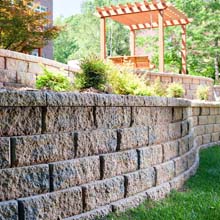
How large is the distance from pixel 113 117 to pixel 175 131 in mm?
1653

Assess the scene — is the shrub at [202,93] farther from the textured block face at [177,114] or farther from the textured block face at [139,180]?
the textured block face at [139,180]

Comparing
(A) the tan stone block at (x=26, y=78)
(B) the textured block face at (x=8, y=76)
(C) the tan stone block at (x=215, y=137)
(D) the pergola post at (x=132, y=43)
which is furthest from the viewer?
(D) the pergola post at (x=132, y=43)

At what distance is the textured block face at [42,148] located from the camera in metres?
3.05

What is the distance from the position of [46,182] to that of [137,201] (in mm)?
1271

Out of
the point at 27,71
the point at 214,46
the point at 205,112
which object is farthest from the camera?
the point at 214,46

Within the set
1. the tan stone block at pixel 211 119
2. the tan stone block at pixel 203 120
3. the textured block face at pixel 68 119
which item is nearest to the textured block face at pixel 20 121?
the textured block face at pixel 68 119

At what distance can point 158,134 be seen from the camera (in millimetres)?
4785

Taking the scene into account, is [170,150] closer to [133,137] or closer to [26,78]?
[133,137]

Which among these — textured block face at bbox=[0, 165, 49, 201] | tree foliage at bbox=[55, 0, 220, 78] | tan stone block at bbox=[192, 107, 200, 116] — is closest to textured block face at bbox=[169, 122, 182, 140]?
tan stone block at bbox=[192, 107, 200, 116]

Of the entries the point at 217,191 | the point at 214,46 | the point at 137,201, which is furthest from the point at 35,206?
the point at 214,46

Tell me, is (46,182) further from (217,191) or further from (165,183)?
(217,191)

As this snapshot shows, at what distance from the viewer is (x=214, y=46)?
1981 cm

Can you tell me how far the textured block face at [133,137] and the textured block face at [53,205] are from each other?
794 mm

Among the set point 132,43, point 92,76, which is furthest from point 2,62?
point 132,43
